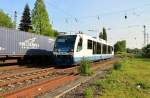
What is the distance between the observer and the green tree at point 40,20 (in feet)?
258

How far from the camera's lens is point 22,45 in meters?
28.9

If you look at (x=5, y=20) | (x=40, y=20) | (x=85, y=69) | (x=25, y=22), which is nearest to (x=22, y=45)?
(x=85, y=69)

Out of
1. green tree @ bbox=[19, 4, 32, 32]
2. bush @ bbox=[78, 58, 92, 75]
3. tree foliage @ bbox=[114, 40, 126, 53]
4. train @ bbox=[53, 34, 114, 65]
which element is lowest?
bush @ bbox=[78, 58, 92, 75]

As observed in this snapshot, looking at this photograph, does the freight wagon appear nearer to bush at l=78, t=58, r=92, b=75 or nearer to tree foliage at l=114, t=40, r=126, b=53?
bush at l=78, t=58, r=92, b=75

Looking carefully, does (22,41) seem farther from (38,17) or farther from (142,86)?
(38,17)

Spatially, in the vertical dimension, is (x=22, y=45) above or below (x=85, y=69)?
above

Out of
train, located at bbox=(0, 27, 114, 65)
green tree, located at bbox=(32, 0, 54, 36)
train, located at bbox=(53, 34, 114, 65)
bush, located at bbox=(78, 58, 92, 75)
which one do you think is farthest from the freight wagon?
green tree, located at bbox=(32, 0, 54, 36)

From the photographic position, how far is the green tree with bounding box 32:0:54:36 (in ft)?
258

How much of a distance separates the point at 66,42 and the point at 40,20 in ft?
179

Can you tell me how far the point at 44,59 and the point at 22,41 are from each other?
6776 mm

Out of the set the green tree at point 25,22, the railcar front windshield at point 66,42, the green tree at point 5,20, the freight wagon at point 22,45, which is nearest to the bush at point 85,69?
the railcar front windshield at point 66,42

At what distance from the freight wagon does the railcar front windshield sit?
3946 millimetres

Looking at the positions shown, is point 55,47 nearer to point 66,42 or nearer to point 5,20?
point 66,42

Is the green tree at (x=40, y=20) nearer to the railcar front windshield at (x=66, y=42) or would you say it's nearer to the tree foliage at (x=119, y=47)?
the tree foliage at (x=119, y=47)
